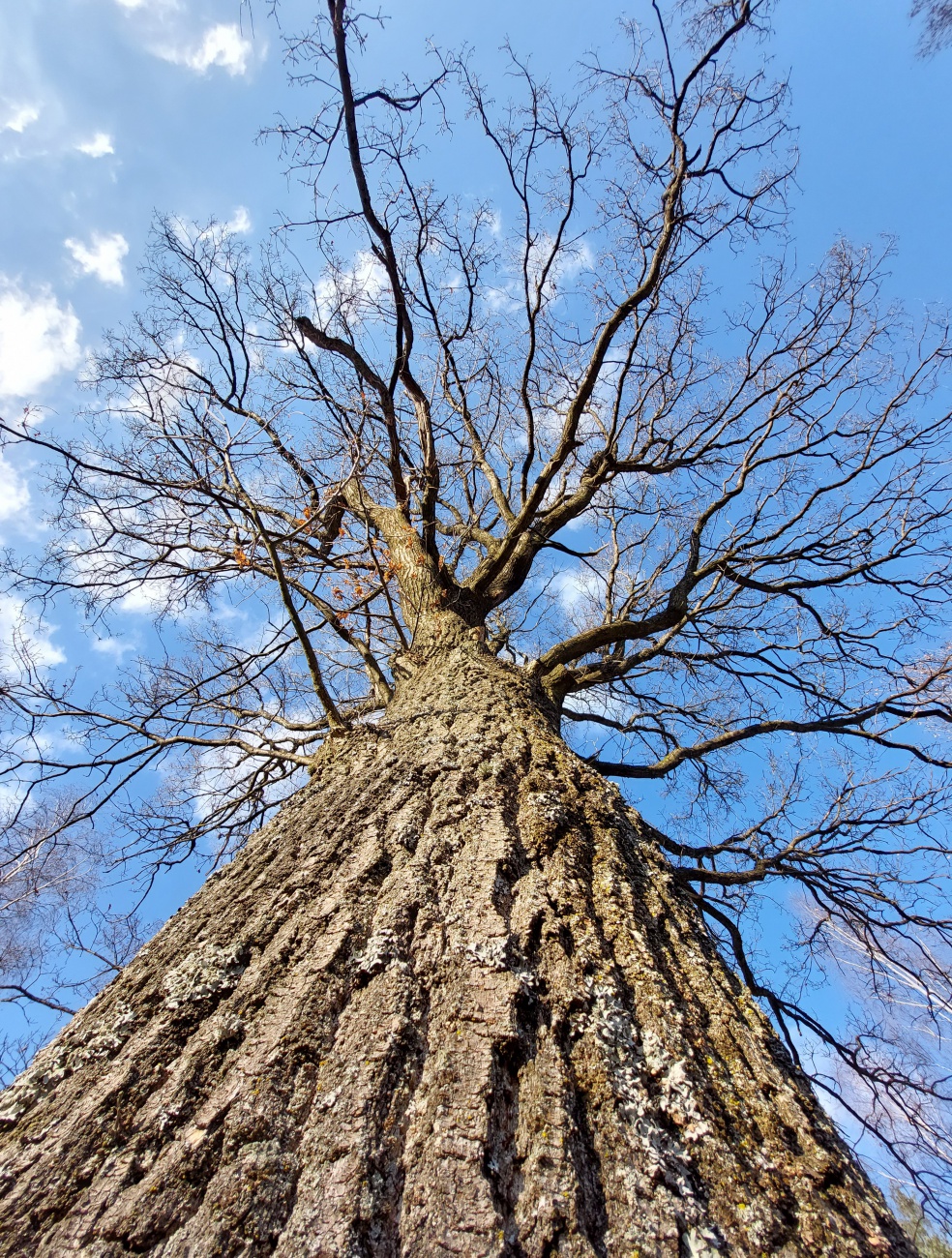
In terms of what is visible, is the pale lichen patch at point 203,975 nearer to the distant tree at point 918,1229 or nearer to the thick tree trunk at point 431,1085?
the thick tree trunk at point 431,1085

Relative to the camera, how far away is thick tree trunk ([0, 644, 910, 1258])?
0.86m

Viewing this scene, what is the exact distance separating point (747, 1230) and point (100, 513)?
15.4 ft

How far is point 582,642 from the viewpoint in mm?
4211

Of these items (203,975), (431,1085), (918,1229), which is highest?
(203,975)

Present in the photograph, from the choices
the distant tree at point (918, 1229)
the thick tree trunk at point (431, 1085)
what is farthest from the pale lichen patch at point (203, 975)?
the distant tree at point (918, 1229)

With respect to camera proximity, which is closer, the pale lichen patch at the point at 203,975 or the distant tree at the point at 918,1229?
the pale lichen patch at the point at 203,975

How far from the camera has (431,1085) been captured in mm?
1042


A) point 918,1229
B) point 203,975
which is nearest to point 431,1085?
point 203,975

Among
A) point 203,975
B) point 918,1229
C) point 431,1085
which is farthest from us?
point 918,1229

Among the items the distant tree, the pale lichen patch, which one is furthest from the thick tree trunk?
the distant tree

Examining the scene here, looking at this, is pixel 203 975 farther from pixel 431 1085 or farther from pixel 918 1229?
pixel 918 1229

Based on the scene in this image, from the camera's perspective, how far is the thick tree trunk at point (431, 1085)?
0.86 metres

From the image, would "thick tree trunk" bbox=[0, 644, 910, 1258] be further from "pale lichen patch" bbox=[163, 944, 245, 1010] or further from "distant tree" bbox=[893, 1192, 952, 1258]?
"distant tree" bbox=[893, 1192, 952, 1258]

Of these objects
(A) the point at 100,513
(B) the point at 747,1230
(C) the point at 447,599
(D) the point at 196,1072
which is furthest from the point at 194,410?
(B) the point at 747,1230
